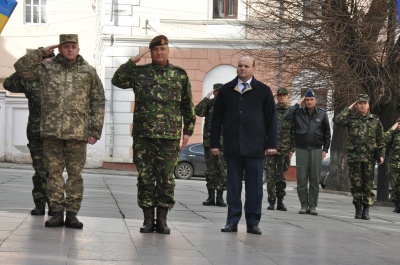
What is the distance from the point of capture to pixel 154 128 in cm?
1095

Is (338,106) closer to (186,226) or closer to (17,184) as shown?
(17,184)

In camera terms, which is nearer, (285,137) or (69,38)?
(69,38)

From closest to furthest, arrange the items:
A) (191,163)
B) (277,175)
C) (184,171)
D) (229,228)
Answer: (229,228), (277,175), (184,171), (191,163)

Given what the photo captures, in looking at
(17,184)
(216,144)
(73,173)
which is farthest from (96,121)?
(17,184)

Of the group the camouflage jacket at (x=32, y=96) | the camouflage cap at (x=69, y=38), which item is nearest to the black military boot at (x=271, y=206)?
the camouflage jacket at (x=32, y=96)

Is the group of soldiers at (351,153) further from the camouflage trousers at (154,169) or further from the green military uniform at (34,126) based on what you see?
the camouflage trousers at (154,169)

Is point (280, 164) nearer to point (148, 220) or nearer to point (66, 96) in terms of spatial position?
point (148, 220)

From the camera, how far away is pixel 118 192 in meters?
20.5

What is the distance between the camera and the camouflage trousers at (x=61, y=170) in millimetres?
11094

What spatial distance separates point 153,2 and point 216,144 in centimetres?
2849

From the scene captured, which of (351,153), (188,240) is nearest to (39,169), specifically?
(188,240)

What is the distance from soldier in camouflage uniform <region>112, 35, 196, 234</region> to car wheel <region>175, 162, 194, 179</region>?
2566cm

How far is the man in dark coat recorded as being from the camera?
11945 millimetres

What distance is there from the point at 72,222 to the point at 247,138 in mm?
2344
